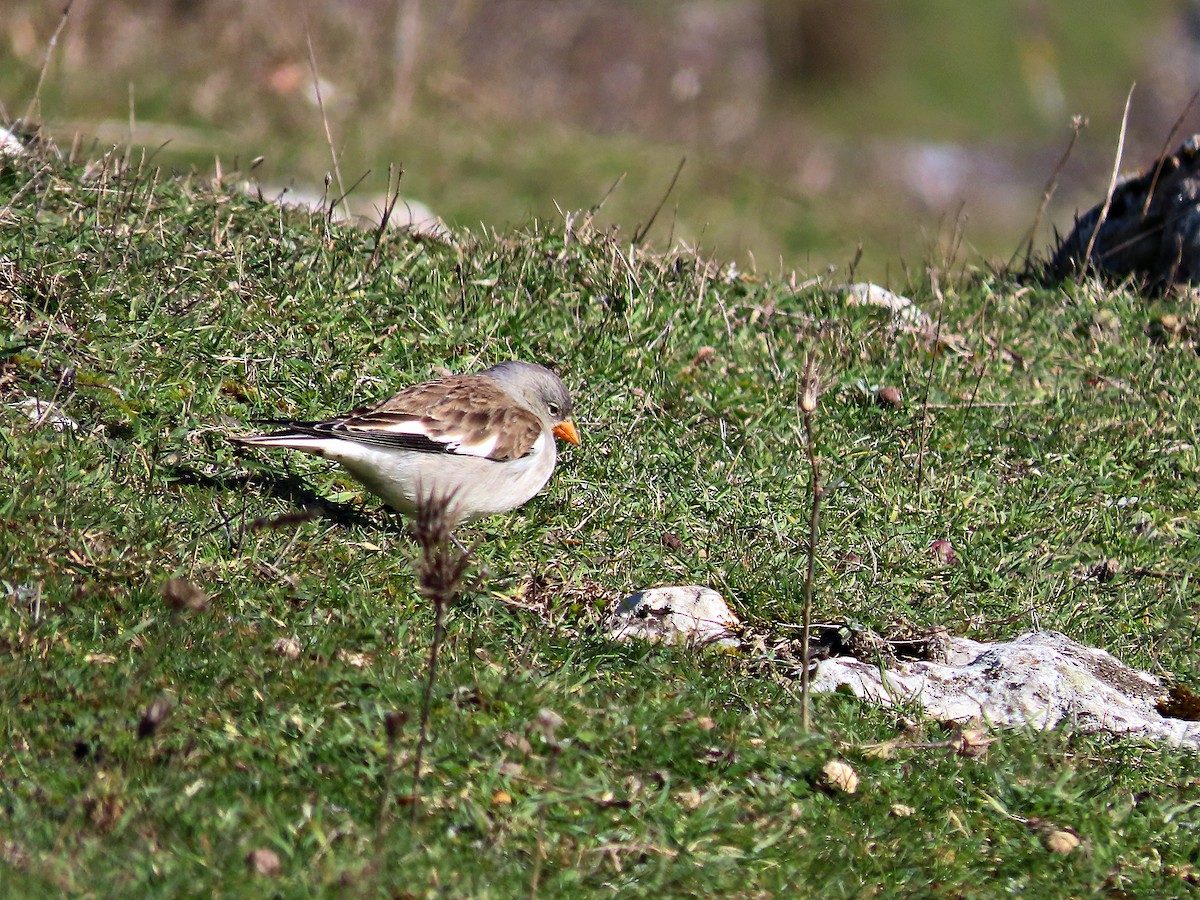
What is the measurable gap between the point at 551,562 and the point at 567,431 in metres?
0.91

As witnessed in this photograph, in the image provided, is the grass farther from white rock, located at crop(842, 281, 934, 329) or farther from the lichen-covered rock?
the lichen-covered rock

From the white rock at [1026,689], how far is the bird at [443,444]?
1.52 m

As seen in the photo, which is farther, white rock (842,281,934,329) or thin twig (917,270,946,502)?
white rock (842,281,934,329)

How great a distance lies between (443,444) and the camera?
5.91 m

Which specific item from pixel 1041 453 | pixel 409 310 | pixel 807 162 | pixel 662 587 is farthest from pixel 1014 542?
pixel 807 162

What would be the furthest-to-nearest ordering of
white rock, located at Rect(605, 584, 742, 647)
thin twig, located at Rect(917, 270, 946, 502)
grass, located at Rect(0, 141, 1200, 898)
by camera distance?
1. thin twig, located at Rect(917, 270, 946, 502)
2. white rock, located at Rect(605, 584, 742, 647)
3. grass, located at Rect(0, 141, 1200, 898)

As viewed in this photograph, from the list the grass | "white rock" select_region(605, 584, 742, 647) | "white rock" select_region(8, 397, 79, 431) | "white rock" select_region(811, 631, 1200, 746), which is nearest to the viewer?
the grass

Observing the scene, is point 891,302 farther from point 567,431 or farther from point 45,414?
point 45,414

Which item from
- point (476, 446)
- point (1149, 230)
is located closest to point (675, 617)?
point (476, 446)

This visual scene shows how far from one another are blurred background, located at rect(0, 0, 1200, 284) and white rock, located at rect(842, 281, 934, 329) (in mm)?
781

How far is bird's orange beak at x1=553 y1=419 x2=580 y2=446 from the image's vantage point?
6660mm

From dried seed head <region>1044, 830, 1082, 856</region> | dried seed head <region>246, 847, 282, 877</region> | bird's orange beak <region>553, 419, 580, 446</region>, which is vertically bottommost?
dried seed head <region>246, 847, 282, 877</region>

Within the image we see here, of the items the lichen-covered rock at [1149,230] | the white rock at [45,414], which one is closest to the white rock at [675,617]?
the white rock at [45,414]

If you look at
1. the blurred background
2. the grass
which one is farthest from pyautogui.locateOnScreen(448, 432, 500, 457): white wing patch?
the blurred background
